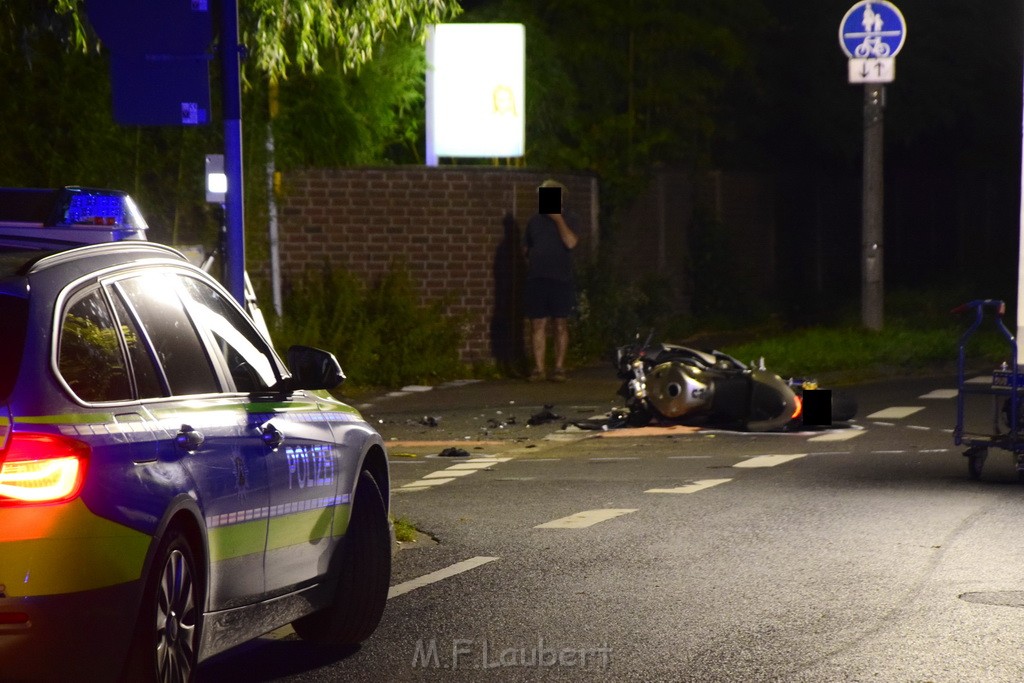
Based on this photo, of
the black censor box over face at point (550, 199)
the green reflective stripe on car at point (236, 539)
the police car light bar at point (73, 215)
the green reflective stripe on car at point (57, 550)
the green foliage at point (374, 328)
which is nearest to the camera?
the green reflective stripe on car at point (57, 550)

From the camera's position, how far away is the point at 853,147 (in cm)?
3669

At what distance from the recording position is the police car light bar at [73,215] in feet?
19.5

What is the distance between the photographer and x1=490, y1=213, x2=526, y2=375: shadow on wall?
65.8ft

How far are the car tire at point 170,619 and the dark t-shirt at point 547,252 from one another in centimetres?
1312

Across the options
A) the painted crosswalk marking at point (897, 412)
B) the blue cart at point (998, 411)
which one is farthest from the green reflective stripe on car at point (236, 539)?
the painted crosswalk marking at point (897, 412)

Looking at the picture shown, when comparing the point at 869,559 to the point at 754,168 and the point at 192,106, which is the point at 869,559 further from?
the point at 754,168

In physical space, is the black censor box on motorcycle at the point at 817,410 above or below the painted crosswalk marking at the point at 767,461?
above

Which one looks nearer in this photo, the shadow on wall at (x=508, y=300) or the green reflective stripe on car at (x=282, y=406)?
the green reflective stripe on car at (x=282, y=406)

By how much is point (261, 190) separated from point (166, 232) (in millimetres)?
1034

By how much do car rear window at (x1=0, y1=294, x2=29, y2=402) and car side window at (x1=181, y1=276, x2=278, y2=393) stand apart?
44.4 inches

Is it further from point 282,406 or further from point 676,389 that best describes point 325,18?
point 282,406

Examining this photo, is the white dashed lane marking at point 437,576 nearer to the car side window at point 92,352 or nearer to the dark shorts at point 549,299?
the car side window at point 92,352

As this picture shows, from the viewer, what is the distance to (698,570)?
8.61 metres

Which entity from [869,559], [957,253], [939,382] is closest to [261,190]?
[939,382]
